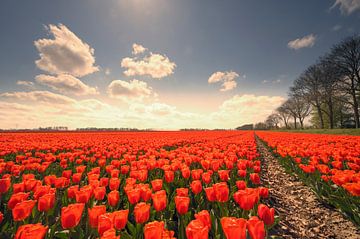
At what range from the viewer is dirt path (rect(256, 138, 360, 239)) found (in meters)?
2.86

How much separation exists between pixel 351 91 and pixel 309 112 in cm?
2894

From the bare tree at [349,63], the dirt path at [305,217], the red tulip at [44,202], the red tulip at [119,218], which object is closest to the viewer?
the red tulip at [119,218]

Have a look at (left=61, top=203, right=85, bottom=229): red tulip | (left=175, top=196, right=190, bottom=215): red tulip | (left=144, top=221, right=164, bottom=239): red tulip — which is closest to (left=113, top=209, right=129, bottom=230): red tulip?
(left=61, top=203, right=85, bottom=229): red tulip

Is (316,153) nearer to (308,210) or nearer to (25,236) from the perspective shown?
(308,210)

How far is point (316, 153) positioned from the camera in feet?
20.7

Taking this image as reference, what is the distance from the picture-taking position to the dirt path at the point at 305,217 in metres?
2.86

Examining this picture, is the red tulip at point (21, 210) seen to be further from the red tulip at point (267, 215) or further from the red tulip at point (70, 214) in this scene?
the red tulip at point (267, 215)

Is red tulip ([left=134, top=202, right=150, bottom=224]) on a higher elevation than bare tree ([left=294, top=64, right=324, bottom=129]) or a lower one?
lower

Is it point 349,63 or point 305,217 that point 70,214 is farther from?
point 349,63

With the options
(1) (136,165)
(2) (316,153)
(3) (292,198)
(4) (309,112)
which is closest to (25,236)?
(1) (136,165)

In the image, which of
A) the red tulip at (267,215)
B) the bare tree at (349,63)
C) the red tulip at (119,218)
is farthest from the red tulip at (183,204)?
the bare tree at (349,63)

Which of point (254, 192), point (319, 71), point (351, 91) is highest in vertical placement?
point (319, 71)

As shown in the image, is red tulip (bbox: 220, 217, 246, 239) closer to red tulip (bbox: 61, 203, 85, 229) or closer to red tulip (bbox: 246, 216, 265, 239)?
red tulip (bbox: 246, 216, 265, 239)

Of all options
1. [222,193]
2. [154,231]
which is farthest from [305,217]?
[154,231]
